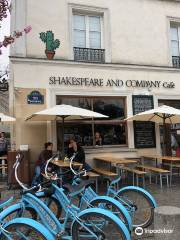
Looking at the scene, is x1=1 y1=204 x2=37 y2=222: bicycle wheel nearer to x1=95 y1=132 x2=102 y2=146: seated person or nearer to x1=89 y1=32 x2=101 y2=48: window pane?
x1=95 y1=132 x2=102 y2=146: seated person

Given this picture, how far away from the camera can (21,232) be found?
4180 mm

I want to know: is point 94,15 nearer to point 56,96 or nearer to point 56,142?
point 56,96

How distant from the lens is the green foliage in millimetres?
11516

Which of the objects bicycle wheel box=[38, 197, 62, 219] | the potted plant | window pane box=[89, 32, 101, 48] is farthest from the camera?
window pane box=[89, 32, 101, 48]

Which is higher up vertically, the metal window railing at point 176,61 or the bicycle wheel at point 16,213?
the metal window railing at point 176,61

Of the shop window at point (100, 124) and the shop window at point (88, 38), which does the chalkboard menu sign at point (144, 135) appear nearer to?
the shop window at point (100, 124)

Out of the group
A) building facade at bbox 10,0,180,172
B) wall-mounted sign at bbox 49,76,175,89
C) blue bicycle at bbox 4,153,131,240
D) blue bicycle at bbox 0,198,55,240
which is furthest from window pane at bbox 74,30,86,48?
blue bicycle at bbox 0,198,55,240

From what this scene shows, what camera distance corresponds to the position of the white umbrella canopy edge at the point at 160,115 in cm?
1064

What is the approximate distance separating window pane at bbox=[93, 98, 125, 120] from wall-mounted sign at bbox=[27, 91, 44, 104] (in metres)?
1.99

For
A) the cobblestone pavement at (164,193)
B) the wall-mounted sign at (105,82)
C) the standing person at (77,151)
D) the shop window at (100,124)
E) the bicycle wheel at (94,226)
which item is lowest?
the cobblestone pavement at (164,193)

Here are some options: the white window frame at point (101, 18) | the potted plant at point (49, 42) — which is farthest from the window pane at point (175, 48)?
the potted plant at point (49, 42)

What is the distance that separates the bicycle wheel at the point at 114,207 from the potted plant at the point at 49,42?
23.9 ft

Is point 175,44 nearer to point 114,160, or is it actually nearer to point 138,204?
point 114,160

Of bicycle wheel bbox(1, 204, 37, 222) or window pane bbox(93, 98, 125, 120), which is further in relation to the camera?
window pane bbox(93, 98, 125, 120)
